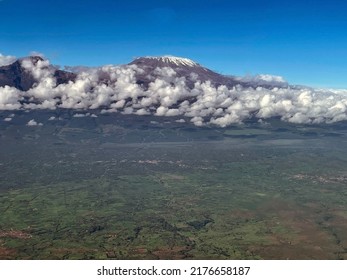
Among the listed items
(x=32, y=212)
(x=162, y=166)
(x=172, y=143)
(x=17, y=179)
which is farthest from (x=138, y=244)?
(x=172, y=143)

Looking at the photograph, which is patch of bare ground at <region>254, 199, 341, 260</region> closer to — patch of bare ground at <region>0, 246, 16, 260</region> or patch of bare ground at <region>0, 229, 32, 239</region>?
patch of bare ground at <region>0, 246, 16, 260</region>

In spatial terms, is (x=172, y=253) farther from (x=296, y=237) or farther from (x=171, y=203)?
(x=171, y=203)

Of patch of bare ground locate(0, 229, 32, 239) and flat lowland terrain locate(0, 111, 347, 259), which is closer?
flat lowland terrain locate(0, 111, 347, 259)

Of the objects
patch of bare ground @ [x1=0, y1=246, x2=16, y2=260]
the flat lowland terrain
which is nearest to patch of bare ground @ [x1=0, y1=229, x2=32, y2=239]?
the flat lowland terrain

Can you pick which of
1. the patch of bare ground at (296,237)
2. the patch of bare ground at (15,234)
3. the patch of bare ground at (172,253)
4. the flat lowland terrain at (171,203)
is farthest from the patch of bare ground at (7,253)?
the patch of bare ground at (296,237)

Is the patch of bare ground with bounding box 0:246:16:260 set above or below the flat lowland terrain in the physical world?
above

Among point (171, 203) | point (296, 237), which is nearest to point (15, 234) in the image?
point (171, 203)

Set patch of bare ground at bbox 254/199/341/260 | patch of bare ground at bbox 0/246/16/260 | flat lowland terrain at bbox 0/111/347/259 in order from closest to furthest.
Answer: patch of bare ground at bbox 0/246/16/260 → patch of bare ground at bbox 254/199/341/260 → flat lowland terrain at bbox 0/111/347/259

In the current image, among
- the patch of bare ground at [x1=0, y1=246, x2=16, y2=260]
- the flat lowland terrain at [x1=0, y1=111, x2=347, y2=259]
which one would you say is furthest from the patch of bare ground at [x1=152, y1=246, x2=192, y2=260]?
the patch of bare ground at [x1=0, y1=246, x2=16, y2=260]

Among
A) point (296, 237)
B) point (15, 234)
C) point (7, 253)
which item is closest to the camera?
point (7, 253)

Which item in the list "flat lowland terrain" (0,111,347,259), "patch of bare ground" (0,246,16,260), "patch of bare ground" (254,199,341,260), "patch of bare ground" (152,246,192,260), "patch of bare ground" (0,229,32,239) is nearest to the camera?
"patch of bare ground" (0,246,16,260)

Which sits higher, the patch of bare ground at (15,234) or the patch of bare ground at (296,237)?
the patch of bare ground at (296,237)

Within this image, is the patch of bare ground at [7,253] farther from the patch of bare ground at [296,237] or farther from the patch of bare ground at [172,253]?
the patch of bare ground at [296,237]
